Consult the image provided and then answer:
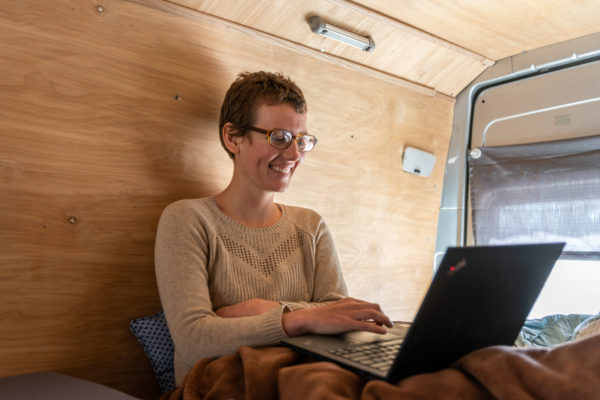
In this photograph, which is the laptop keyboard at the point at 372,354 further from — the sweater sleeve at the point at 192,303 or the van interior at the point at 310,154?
the van interior at the point at 310,154

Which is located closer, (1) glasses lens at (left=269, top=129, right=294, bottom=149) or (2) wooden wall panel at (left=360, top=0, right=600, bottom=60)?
(1) glasses lens at (left=269, top=129, right=294, bottom=149)

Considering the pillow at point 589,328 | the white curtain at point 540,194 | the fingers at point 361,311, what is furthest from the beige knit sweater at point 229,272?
the white curtain at point 540,194

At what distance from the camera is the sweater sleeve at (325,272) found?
5.80 ft

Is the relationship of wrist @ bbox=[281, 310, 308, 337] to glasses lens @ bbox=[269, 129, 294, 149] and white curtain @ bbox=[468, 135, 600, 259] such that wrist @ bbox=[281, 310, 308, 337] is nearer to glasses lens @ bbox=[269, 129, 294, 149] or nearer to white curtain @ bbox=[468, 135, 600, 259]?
glasses lens @ bbox=[269, 129, 294, 149]

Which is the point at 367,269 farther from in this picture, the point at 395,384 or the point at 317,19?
the point at 395,384

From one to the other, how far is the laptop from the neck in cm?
61

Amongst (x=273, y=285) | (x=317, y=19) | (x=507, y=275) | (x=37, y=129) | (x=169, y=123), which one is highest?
(x=317, y=19)

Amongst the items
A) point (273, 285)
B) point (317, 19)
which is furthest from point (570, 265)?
point (317, 19)

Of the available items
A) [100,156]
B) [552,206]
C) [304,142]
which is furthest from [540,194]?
[100,156]

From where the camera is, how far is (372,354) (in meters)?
1.08

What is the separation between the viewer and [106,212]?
1561 millimetres

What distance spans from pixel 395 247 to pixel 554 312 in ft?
2.57

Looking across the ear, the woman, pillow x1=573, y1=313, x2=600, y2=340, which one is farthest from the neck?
pillow x1=573, y1=313, x2=600, y2=340

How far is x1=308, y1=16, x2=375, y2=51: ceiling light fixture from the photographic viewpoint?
192 cm
